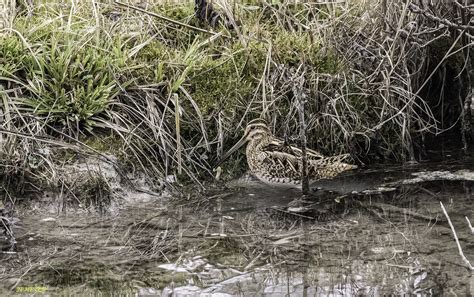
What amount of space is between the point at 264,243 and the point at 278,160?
130 centimetres

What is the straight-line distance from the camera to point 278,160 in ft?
20.8

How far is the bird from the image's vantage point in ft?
20.5

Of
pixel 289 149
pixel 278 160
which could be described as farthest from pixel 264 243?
pixel 289 149

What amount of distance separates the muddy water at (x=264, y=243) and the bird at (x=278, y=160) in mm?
149

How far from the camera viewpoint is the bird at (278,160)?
20.5ft

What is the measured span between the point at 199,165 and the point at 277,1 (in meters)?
1.94

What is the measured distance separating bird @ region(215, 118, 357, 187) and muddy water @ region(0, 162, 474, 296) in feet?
0.49

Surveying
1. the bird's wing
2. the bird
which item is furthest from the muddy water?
the bird's wing

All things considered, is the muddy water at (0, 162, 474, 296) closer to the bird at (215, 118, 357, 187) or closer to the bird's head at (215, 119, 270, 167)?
the bird at (215, 118, 357, 187)

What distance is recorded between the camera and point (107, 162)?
6.16 m

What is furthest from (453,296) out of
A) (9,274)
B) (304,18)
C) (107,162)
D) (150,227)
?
(304,18)

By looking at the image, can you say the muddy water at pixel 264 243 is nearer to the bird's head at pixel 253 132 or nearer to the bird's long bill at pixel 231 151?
the bird's long bill at pixel 231 151

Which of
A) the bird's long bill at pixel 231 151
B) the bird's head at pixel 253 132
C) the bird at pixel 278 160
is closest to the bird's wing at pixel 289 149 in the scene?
the bird at pixel 278 160

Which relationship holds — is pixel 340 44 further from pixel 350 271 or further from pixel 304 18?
pixel 350 271
